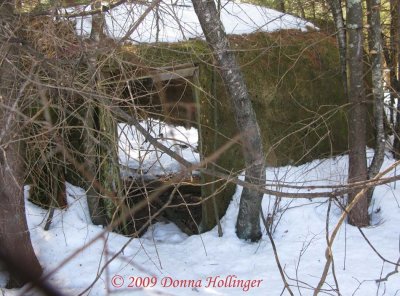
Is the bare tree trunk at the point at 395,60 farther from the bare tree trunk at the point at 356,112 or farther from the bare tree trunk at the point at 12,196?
the bare tree trunk at the point at 12,196

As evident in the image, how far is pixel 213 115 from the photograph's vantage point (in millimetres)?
5500

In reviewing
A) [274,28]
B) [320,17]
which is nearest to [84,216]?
[274,28]

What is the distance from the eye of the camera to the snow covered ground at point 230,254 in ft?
14.0

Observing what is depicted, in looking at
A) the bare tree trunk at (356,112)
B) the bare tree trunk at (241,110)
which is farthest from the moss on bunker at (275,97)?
the bare tree trunk at (241,110)

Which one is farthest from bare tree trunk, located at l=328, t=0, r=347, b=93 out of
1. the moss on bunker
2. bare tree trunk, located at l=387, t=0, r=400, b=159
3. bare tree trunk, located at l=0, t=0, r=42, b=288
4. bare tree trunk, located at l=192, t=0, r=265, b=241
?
bare tree trunk, located at l=0, t=0, r=42, b=288

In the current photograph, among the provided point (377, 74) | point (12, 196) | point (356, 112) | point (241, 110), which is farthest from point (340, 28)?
point (12, 196)

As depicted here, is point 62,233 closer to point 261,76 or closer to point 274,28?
point 261,76

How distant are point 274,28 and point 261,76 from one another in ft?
2.45

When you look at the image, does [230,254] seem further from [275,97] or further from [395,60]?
[395,60]

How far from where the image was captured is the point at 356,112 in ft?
17.0

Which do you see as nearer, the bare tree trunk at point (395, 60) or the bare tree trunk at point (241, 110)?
the bare tree trunk at point (241, 110)

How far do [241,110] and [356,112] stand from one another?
1.36m

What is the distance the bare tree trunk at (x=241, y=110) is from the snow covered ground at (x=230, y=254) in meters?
0.23

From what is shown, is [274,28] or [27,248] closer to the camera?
[27,248]
